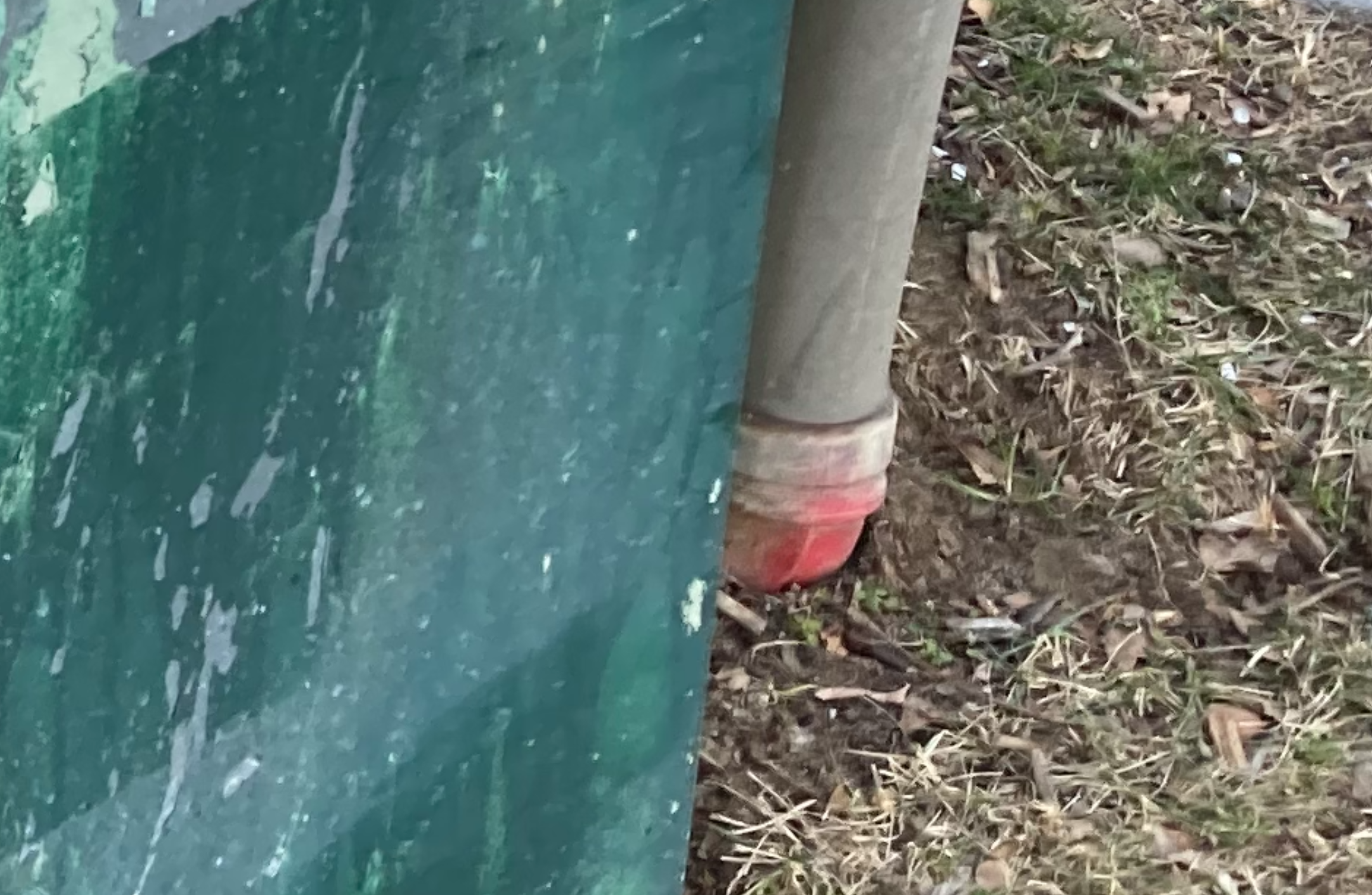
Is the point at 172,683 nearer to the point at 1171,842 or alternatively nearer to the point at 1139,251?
the point at 1171,842

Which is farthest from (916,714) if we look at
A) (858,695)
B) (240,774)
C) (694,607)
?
(240,774)

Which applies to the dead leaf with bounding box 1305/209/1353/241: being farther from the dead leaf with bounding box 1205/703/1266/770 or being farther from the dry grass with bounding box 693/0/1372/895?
the dead leaf with bounding box 1205/703/1266/770

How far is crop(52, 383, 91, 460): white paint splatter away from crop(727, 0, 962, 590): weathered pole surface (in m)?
0.85

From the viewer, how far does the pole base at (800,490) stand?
171cm

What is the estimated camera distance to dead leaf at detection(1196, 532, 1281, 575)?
2.06m

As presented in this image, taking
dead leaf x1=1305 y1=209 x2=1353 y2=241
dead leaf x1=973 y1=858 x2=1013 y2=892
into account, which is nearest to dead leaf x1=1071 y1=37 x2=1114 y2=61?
dead leaf x1=1305 y1=209 x2=1353 y2=241

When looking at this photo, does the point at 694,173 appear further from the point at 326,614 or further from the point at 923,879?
the point at 923,879

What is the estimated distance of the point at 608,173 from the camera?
37.1 inches

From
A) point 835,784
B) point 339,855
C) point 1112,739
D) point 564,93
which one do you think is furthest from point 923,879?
point 564,93

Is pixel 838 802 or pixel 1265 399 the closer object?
pixel 838 802

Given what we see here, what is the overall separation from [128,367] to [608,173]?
0.96ft

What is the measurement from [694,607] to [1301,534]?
3.96ft

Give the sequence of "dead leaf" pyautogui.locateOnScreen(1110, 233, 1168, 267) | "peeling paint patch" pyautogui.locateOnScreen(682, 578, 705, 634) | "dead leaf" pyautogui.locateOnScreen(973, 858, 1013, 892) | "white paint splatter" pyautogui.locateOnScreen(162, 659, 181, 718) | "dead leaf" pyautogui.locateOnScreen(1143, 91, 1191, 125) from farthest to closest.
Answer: "dead leaf" pyautogui.locateOnScreen(1143, 91, 1191, 125), "dead leaf" pyautogui.locateOnScreen(1110, 233, 1168, 267), "dead leaf" pyautogui.locateOnScreen(973, 858, 1013, 892), "peeling paint patch" pyautogui.locateOnScreen(682, 578, 705, 634), "white paint splatter" pyautogui.locateOnScreen(162, 659, 181, 718)

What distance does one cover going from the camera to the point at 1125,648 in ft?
6.40
